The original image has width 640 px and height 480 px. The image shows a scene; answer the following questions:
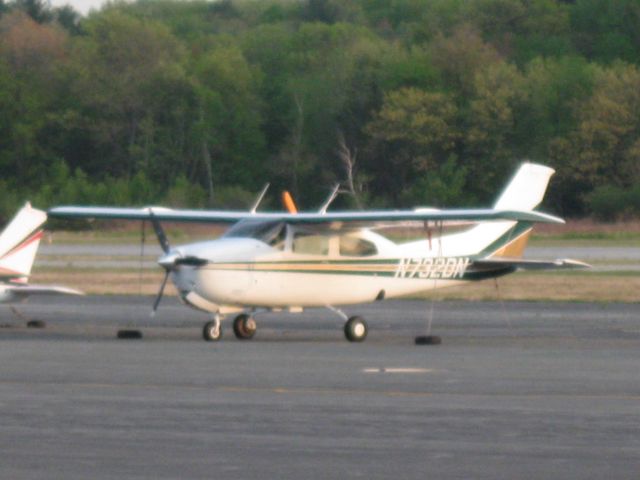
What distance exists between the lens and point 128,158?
7881cm

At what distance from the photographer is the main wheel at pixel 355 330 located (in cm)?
1983

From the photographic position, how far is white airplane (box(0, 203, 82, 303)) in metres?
20.9

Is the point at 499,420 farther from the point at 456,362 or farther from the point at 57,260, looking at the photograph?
the point at 57,260

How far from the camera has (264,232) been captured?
20.3m

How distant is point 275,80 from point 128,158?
1002cm

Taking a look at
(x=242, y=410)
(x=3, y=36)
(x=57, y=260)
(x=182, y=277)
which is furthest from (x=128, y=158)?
(x=242, y=410)

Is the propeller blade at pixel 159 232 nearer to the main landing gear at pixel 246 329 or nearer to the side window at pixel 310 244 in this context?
the main landing gear at pixel 246 329

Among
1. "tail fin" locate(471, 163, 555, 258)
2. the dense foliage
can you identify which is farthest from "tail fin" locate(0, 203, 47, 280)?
the dense foliage

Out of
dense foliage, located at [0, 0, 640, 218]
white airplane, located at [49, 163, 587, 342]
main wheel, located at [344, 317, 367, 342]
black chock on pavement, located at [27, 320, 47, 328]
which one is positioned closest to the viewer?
white airplane, located at [49, 163, 587, 342]

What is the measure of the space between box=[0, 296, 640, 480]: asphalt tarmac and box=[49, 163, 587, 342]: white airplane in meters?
0.57

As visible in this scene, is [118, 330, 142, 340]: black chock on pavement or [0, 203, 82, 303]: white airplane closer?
[118, 330, 142, 340]: black chock on pavement

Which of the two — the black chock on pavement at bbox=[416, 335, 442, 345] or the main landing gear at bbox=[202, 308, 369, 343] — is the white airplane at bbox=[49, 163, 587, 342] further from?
the black chock on pavement at bbox=[416, 335, 442, 345]

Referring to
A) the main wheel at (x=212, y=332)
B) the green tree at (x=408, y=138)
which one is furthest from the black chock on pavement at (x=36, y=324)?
the green tree at (x=408, y=138)

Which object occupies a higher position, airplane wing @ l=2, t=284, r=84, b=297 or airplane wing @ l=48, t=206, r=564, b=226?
airplane wing @ l=48, t=206, r=564, b=226
